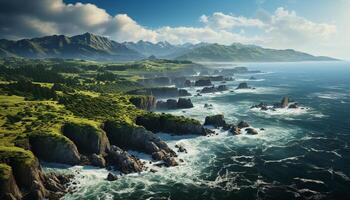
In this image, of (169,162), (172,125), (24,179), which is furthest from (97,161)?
(172,125)

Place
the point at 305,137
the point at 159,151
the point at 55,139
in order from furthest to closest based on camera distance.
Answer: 1. the point at 305,137
2. the point at 159,151
3. the point at 55,139

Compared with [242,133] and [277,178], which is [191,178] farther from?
[242,133]

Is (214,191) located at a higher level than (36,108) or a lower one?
lower

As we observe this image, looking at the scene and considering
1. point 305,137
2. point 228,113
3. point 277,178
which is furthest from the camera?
point 228,113

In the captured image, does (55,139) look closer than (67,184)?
No

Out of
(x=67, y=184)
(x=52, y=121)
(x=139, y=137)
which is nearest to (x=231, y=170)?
(x=139, y=137)

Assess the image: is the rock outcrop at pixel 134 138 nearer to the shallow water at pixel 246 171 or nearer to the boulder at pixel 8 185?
the shallow water at pixel 246 171

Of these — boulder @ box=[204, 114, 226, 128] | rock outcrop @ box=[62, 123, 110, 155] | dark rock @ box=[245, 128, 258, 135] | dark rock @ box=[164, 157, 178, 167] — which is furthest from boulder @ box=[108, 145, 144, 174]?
dark rock @ box=[245, 128, 258, 135]
